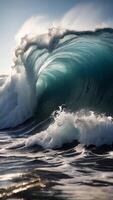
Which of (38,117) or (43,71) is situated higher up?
(43,71)

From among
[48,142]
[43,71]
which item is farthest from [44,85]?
[48,142]

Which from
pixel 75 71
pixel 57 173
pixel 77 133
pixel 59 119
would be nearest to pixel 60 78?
pixel 75 71

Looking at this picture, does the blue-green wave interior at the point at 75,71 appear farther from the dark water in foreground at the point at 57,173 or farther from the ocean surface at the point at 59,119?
the dark water in foreground at the point at 57,173

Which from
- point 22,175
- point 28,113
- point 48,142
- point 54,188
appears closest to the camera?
point 54,188

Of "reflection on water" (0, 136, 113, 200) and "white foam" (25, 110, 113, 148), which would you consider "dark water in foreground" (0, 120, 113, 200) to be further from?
"white foam" (25, 110, 113, 148)

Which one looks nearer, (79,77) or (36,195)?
(36,195)

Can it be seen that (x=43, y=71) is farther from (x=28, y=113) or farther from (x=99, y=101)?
(x=99, y=101)

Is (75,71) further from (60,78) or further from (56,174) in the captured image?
(56,174)
